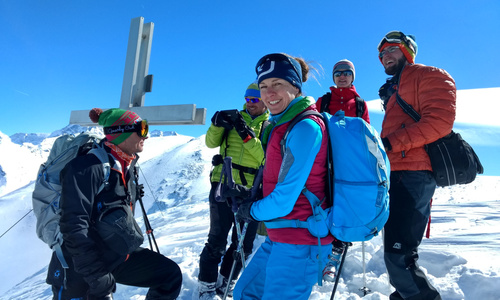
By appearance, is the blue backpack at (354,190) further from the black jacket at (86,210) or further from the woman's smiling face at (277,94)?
the black jacket at (86,210)

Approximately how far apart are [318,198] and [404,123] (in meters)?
1.46

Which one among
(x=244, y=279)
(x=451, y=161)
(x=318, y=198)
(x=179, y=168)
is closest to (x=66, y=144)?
(x=244, y=279)

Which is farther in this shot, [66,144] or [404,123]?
[66,144]

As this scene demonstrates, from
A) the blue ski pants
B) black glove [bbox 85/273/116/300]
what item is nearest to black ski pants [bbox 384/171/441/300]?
the blue ski pants

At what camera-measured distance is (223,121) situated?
12.7 ft

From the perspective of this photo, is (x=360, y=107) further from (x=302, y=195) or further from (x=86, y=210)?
(x=86, y=210)

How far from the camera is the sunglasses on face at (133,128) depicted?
10.2 ft

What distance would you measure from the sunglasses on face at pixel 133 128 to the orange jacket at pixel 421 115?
8.37 ft

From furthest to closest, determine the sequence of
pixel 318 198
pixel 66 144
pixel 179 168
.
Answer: pixel 179 168, pixel 66 144, pixel 318 198

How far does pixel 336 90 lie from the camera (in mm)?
4105

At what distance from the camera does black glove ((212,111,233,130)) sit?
387 centimetres

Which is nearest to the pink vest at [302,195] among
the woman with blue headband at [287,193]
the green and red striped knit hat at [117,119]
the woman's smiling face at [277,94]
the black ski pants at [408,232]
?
the woman with blue headband at [287,193]

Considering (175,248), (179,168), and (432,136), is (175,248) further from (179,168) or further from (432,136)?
(179,168)

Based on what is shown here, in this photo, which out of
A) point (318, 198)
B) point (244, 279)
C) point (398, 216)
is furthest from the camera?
point (398, 216)
